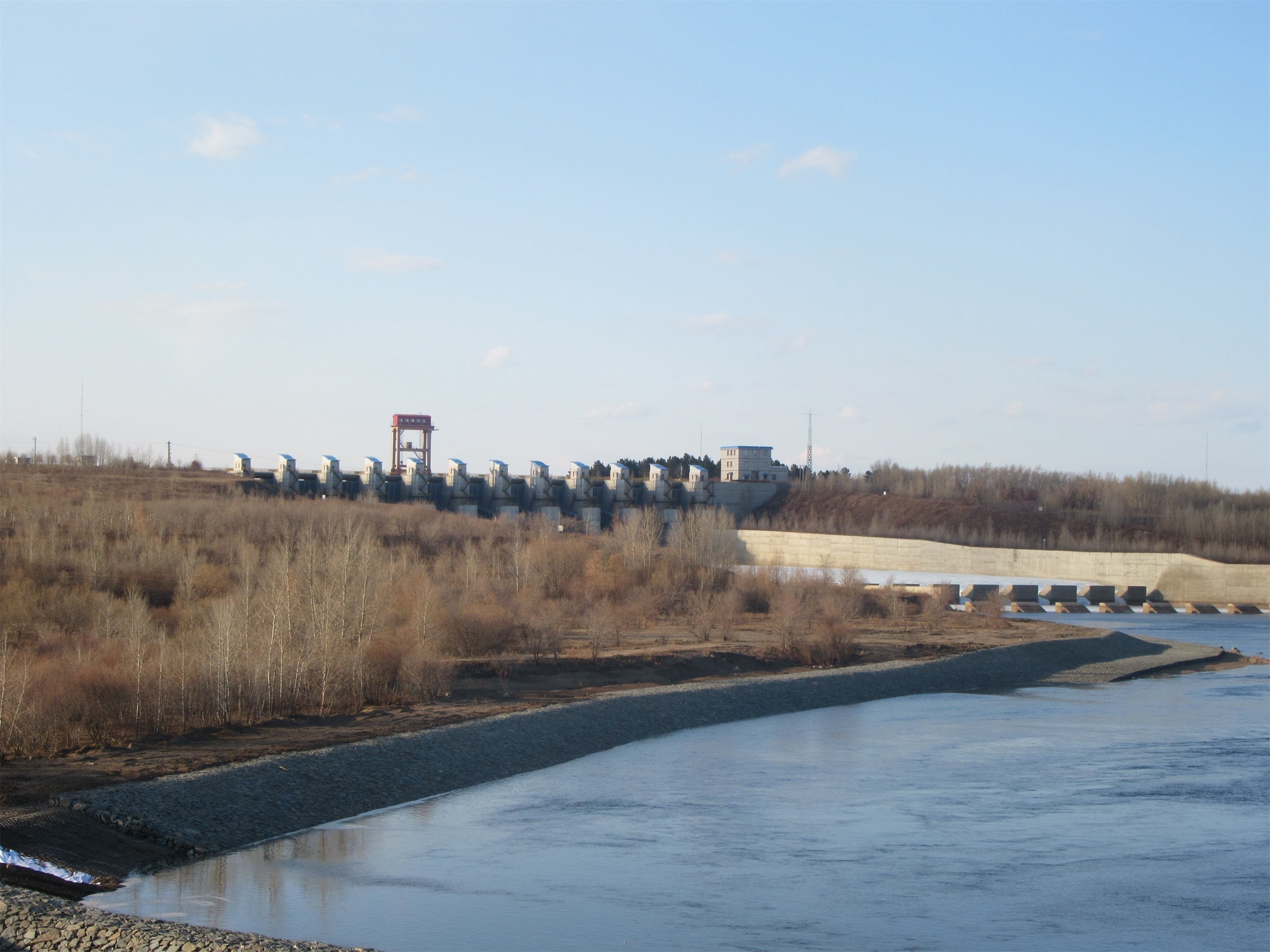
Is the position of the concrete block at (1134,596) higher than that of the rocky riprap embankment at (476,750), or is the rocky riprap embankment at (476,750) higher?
the concrete block at (1134,596)

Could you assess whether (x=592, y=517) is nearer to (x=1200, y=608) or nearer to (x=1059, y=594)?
(x=1059, y=594)

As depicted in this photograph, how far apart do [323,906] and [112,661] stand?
32.8 ft

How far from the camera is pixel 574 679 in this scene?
91.9ft

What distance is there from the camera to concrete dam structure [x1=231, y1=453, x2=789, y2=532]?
63.0 metres

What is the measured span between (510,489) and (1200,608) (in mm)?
39361

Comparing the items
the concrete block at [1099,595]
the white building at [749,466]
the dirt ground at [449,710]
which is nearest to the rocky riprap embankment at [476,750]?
the dirt ground at [449,710]

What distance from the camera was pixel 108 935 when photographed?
32.1ft

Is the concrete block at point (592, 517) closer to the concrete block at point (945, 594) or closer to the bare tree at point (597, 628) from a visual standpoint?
the concrete block at point (945, 594)

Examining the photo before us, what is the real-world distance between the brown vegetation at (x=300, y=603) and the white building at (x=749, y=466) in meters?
21.8

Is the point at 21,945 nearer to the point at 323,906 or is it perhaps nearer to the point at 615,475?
the point at 323,906

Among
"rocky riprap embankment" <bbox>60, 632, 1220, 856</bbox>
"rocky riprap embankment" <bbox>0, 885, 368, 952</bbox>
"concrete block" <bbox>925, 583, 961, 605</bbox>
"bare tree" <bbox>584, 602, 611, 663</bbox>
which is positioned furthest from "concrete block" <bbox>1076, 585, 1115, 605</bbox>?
"rocky riprap embankment" <bbox>0, 885, 368, 952</bbox>

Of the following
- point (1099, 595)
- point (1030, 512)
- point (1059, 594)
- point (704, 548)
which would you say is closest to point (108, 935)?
point (704, 548)

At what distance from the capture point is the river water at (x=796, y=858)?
1171 centimetres

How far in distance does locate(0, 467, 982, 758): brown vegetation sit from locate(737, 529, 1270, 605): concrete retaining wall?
29.0ft
